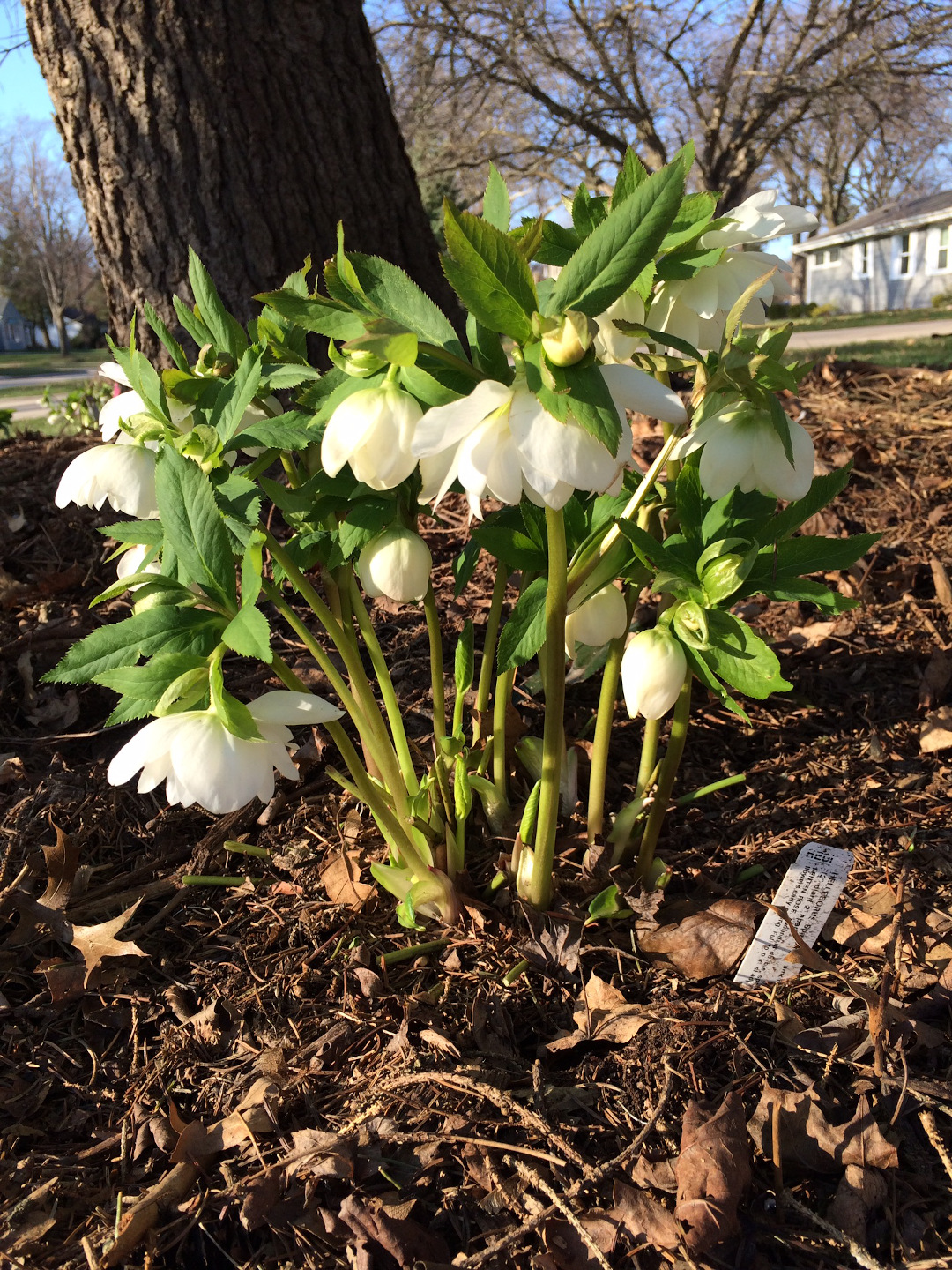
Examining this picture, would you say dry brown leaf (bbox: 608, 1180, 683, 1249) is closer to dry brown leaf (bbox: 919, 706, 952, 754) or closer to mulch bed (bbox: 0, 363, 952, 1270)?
mulch bed (bbox: 0, 363, 952, 1270)

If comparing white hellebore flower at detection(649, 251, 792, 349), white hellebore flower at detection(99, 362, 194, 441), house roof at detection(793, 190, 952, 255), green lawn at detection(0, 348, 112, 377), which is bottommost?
white hellebore flower at detection(99, 362, 194, 441)

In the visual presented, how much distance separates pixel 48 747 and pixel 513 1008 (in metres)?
0.89

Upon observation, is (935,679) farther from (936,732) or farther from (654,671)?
(654,671)

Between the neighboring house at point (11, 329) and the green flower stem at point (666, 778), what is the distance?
44.6 m

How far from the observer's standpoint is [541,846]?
3.27 ft

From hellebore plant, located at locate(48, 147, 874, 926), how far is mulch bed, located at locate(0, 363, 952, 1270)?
14 centimetres

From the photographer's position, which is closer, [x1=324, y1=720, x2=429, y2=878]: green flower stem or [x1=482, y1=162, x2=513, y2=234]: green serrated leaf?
[x1=482, y1=162, x2=513, y2=234]: green serrated leaf

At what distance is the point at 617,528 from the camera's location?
888 millimetres

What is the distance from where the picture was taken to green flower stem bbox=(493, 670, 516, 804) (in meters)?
1.10

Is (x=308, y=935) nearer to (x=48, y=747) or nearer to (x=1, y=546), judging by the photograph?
(x=48, y=747)

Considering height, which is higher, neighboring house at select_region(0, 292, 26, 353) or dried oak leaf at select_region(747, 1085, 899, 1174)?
neighboring house at select_region(0, 292, 26, 353)

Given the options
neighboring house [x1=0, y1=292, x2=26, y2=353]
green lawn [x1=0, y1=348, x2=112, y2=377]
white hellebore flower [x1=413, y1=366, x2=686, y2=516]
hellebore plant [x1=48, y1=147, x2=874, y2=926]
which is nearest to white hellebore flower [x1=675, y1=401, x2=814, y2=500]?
hellebore plant [x1=48, y1=147, x2=874, y2=926]

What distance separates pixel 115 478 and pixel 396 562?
0.92ft

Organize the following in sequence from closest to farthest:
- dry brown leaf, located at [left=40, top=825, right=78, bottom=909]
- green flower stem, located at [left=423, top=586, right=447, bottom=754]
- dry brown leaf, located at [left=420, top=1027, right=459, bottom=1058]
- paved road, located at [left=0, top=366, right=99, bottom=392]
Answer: dry brown leaf, located at [left=420, top=1027, right=459, bottom=1058] → green flower stem, located at [left=423, top=586, right=447, bottom=754] → dry brown leaf, located at [left=40, top=825, right=78, bottom=909] → paved road, located at [left=0, top=366, right=99, bottom=392]
